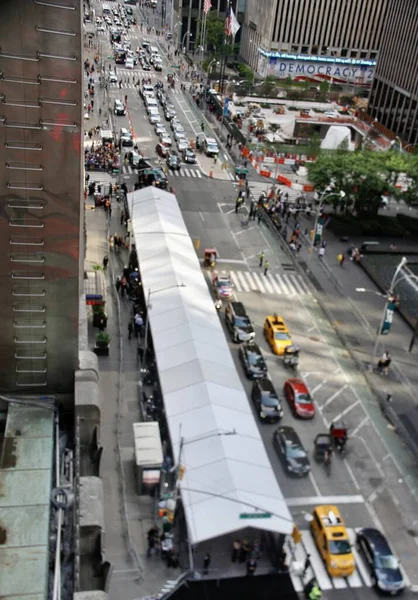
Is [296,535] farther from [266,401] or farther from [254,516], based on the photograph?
[266,401]

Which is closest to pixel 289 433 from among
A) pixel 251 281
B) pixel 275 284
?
pixel 275 284

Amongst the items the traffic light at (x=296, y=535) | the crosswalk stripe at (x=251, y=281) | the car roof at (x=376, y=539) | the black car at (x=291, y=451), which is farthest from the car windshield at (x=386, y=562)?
the crosswalk stripe at (x=251, y=281)

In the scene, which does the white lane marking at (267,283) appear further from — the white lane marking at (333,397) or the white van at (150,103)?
the white van at (150,103)

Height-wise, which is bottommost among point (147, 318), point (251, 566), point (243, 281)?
point (251, 566)

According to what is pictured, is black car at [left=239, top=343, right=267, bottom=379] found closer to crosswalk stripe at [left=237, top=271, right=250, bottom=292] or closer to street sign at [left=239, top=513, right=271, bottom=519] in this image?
crosswalk stripe at [left=237, top=271, right=250, bottom=292]

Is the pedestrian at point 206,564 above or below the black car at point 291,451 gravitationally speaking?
below

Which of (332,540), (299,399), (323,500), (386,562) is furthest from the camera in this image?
(299,399)
